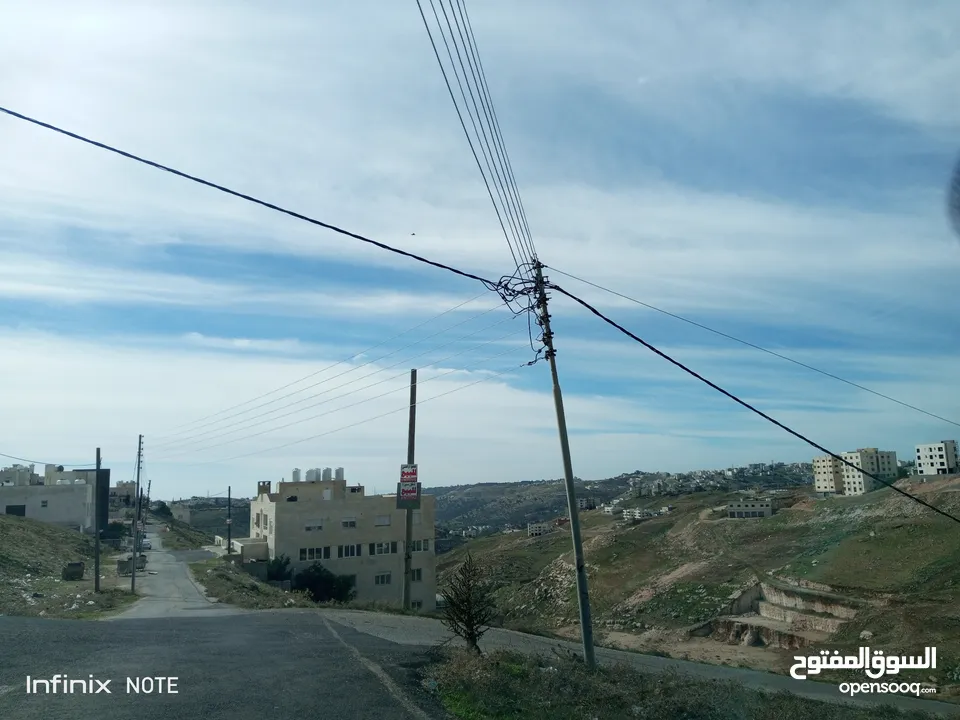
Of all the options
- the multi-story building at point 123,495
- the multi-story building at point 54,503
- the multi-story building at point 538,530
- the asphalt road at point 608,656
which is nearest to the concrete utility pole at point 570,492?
the asphalt road at point 608,656

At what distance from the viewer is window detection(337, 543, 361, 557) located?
5347 cm

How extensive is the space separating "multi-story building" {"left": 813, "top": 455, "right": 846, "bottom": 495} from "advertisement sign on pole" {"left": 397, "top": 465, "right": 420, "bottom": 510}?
86076mm

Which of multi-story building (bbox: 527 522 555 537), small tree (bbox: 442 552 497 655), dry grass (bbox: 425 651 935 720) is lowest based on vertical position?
multi-story building (bbox: 527 522 555 537)

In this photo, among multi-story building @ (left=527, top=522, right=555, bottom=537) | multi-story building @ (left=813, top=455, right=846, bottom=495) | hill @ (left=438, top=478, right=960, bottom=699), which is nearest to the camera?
hill @ (left=438, top=478, right=960, bottom=699)

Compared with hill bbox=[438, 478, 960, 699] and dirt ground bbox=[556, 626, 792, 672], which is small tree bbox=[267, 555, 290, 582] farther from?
dirt ground bbox=[556, 626, 792, 672]

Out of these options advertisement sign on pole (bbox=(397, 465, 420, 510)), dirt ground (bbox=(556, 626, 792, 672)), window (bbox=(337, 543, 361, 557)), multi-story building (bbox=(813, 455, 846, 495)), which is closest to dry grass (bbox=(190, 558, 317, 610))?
advertisement sign on pole (bbox=(397, 465, 420, 510))

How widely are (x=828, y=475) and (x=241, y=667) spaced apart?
11044 cm

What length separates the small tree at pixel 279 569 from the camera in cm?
5069

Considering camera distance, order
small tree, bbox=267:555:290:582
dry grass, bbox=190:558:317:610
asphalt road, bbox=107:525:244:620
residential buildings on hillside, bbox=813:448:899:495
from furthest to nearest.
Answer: residential buildings on hillside, bbox=813:448:899:495, small tree, bbox=267:555:290:582, dry grass, bbox=190:558:317:610, asphalt road, bbox=107:525:244:620

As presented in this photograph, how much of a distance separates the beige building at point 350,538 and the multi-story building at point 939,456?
33707 millimetres

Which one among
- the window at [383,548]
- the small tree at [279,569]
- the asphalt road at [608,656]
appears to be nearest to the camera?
the asphalt road at [608,656]

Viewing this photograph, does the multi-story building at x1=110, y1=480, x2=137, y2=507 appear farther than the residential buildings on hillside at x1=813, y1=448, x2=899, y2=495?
Yes

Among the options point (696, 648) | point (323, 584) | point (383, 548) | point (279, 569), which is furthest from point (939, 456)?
point (279, 569)

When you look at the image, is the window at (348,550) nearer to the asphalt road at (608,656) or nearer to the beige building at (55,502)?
the asphalt road at (608,656)
